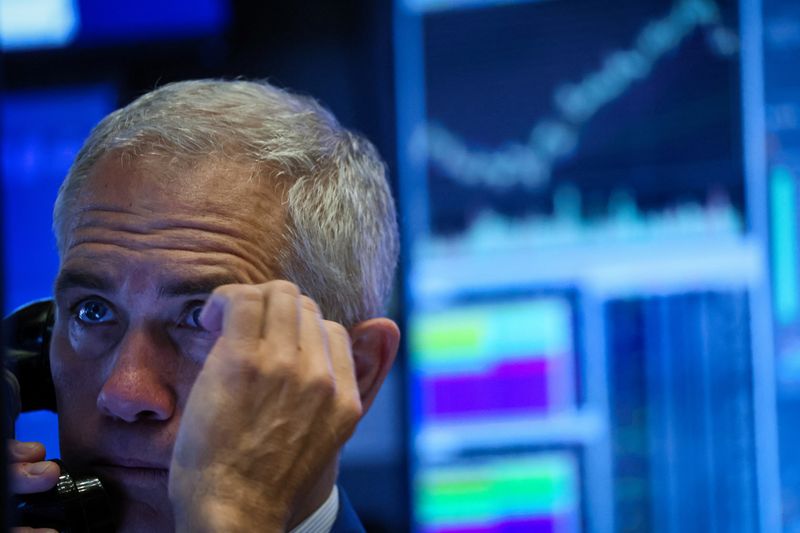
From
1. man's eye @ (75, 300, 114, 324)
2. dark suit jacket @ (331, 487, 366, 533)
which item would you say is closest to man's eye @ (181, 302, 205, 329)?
man's eye @ (75, 300, 114, 324)

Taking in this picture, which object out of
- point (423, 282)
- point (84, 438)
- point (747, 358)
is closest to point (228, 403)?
point (84, 438)

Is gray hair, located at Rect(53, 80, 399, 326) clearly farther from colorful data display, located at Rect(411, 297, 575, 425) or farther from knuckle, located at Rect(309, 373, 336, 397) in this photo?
colorful data display, located at Rect(411, 297, 575, 425)

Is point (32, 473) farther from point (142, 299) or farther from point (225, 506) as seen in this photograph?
point (225, 506)

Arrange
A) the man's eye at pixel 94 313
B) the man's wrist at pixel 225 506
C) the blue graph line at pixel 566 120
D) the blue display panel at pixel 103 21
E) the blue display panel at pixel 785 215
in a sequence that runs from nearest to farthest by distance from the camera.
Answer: the man's wrist at pixel 225 506
the man's eye at pixel 94 313
the blue display panel at pixel 785 215
the blue graph line at pixel 566 120
the blue display panel at pixel 103 21

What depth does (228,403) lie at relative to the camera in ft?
3.35

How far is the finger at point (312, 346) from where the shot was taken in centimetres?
107

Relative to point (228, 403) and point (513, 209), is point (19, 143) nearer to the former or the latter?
point (513, 209)

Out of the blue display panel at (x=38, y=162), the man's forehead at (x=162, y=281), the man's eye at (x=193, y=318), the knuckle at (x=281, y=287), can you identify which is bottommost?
the man's eye at (x=193, y=318)

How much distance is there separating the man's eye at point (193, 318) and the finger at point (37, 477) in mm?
257

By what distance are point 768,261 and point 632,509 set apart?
34.5 inches

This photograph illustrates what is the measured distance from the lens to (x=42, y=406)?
142 centimetres

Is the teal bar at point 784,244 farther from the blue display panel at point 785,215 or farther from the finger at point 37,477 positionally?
the finger at point 37,477

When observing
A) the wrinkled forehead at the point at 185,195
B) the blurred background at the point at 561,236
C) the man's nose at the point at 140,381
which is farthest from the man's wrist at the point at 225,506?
the blurred background at the point at 561,236

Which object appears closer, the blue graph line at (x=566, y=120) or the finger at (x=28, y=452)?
the finger at (x=28, y=452)
